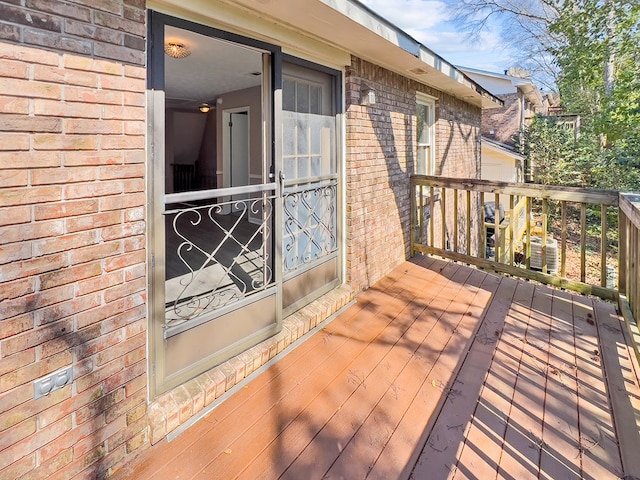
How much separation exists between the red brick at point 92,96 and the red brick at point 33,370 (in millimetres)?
1074

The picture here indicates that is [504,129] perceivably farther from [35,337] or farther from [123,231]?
[35,337]

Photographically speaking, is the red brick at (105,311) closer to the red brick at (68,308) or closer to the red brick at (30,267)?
the red brick at (68,308)

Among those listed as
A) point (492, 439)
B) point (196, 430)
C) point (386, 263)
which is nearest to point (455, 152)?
point (386, 263)

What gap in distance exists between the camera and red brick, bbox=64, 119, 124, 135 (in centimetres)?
170

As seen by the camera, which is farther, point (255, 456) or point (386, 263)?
point (386, 263)

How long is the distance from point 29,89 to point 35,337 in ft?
3.23

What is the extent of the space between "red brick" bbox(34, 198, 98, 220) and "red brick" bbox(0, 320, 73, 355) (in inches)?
17.8

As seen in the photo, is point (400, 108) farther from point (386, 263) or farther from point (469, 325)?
point (469, 325)

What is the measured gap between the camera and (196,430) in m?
2.19

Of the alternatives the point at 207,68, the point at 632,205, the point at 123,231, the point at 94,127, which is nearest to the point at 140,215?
the point at 123,231

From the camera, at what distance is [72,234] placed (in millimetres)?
1720

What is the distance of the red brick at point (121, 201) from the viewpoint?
1.84 meters

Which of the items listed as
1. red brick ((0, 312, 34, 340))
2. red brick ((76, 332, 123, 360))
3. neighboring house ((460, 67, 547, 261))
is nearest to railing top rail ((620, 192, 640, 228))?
red brick ((76, 332, 123, 360))

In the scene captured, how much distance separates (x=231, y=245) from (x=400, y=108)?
9.07 ft
